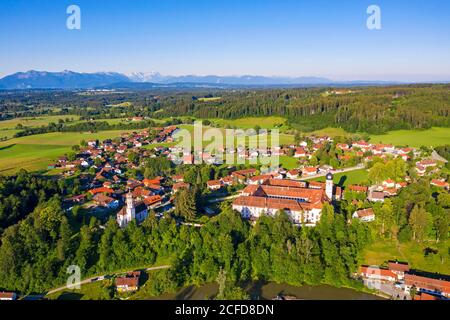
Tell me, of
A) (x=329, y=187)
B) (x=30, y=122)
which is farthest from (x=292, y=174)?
(x=30, y=122)

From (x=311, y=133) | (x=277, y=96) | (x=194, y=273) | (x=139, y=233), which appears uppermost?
(x=277, y=96)

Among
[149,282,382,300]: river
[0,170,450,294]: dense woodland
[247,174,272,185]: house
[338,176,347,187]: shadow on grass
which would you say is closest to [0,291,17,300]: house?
[0,170,450,294]: dense woodland

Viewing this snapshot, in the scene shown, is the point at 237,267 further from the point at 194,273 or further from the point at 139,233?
the point at 139,233

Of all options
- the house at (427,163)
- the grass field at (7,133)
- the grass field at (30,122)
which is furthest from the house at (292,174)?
the grass field at (30,122)

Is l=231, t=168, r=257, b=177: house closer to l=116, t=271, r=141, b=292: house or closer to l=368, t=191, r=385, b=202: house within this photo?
l=368, t=191, r=385, b=202: house
